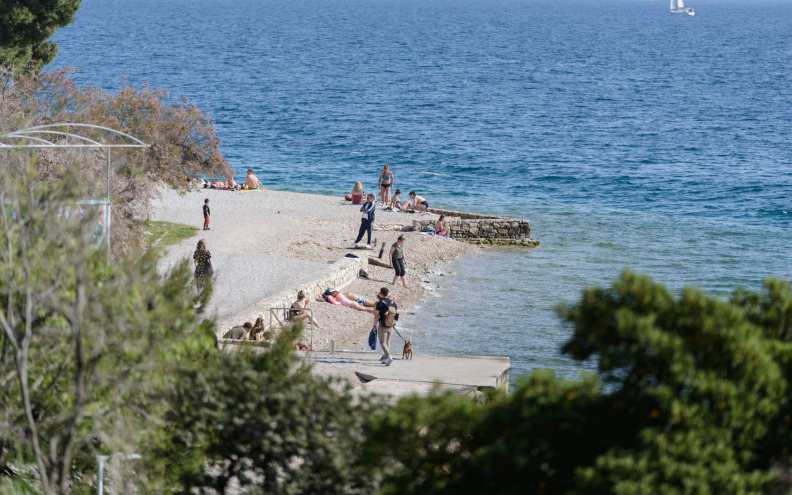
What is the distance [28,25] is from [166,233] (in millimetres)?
6829

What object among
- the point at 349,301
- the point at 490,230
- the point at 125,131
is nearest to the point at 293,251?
the point at 349,301

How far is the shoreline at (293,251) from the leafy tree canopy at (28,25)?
17.7 ft

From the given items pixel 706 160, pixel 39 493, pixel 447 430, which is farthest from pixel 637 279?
pixel 706 160

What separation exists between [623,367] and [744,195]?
133ft

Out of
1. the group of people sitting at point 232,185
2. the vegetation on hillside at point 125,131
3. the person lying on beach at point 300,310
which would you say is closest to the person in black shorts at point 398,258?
the person lying on beach at point 300,310

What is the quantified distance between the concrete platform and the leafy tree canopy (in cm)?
1393

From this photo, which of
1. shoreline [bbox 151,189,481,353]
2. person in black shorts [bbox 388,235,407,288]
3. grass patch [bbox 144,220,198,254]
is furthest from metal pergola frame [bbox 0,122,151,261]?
person in black shorts [bbox 388,235,407,288]

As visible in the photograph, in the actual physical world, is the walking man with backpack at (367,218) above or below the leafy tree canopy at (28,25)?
below

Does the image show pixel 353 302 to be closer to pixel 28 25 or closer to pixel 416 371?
pixel 416 371

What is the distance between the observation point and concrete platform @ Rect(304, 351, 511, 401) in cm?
1324

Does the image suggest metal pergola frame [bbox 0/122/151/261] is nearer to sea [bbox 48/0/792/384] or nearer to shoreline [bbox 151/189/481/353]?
shoreline [bbox 151/189/481/353]

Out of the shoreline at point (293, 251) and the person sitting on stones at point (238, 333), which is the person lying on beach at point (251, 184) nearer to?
the shoreline at point (293, 251)

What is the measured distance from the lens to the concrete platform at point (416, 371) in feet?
43.4

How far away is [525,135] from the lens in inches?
2414
